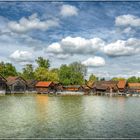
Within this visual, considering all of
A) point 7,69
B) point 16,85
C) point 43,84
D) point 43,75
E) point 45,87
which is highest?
point 7,69

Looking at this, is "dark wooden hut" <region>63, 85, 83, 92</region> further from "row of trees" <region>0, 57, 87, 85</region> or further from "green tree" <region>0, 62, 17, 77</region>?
"green tree" <region>0, 62, 17, 77</region>

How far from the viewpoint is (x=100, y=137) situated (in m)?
24.5

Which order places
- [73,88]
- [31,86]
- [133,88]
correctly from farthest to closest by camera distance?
1. [133,88]
2. [73,88]
3. [31,86]

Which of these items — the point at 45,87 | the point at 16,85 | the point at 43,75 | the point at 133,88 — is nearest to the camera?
the point at 16,85

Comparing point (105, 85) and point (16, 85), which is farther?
point (105, 85)

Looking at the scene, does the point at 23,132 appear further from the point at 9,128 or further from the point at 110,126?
the point at 110,126

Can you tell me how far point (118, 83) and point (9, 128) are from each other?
429 feet

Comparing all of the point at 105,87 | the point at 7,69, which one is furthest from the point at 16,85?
the point at 105,87

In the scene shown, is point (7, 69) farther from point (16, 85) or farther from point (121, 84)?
point (121, 84)

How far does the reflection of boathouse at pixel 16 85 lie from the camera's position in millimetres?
110338

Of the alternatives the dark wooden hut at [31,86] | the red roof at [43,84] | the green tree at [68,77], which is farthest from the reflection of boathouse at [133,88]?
the dark wooden hut at [31,86]

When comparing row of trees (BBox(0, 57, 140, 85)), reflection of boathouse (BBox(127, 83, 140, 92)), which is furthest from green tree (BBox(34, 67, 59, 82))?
reflection of boathouse (BBox(127, 83, 140, 92))

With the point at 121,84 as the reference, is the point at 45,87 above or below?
below

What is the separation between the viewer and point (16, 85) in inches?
4432
